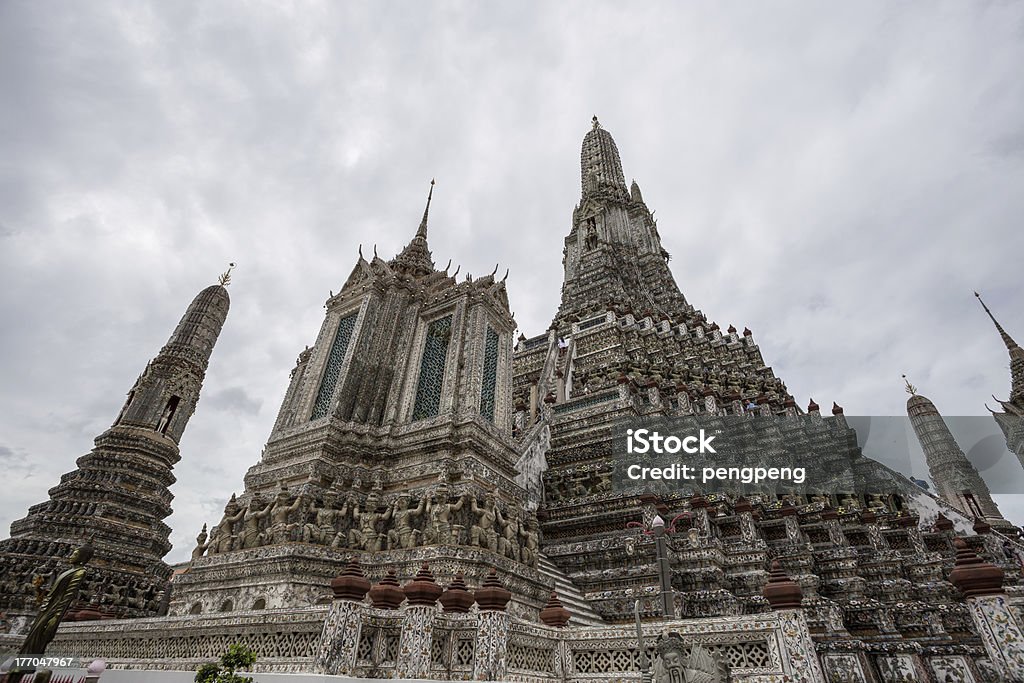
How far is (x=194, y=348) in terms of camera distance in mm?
19547

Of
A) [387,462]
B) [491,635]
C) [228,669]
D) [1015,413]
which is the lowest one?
[228,669]

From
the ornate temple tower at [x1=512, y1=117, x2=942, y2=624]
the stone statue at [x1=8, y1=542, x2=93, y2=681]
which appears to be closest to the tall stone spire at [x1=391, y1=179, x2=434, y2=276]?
the ornate temple tower at [x1=512, y1=117, x2=942, y2=624]

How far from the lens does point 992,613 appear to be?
5.17m

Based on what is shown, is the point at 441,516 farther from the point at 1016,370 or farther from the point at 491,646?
the point at 1016,370

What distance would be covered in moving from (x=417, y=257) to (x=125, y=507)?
11217mm

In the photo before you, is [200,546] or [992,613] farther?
[200,546]

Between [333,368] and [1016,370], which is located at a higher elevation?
[1016,370]

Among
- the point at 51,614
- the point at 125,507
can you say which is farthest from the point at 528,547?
the point at 125,507

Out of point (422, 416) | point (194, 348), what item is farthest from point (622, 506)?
point (194, 348)

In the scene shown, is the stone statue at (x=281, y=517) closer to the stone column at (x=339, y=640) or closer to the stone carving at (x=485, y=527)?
the stone carving at (x=485, y=527)

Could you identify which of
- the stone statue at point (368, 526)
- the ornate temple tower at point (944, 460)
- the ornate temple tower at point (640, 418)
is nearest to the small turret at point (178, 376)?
the ornate temple tower at point (640, 418)

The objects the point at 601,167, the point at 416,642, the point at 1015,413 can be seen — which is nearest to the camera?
the point at 416,642

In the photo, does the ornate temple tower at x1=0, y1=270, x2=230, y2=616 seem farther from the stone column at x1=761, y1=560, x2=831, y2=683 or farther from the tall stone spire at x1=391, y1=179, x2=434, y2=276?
the stone column at x1=761, y1=560, x2=831, y2=683

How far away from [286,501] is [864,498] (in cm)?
1829
